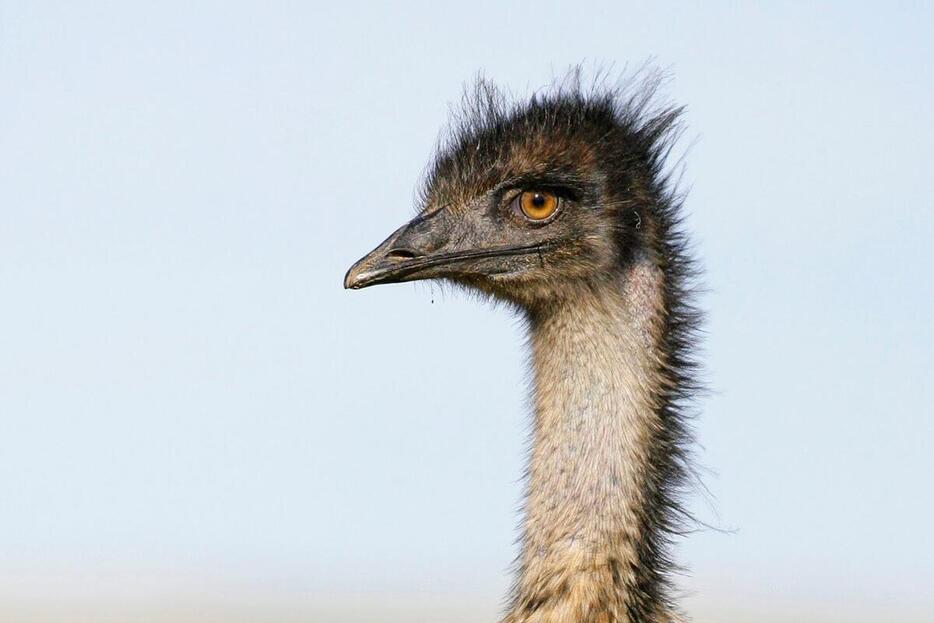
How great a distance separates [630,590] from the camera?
4.27 meters

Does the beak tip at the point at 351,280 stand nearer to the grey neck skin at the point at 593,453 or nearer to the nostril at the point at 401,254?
the nostril at the point at 401,254

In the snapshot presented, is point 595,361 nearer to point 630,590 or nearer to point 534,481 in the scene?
point 534,481

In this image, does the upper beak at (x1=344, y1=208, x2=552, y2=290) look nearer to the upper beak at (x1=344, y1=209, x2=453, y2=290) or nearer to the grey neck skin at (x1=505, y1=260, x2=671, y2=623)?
the upper beak at (x1=344, y1=209, x2=453, y2=290)

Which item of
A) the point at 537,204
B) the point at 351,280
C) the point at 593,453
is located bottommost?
the point at 593,453

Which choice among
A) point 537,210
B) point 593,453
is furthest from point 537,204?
point 593,453

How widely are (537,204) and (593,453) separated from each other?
0.83 m

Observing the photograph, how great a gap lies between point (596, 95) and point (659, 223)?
531mm

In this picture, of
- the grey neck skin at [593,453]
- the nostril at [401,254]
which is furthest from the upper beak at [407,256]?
the grey neck skin at [593,453]

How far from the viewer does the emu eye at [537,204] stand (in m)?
4.88

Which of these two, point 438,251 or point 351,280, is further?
point 438,251

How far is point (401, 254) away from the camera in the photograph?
15.8 feet

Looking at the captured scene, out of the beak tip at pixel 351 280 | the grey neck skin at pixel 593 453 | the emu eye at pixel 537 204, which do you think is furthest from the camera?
the emu eye at pixel 537 204

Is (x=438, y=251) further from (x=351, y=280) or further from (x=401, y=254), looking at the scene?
(x=351, y=280)

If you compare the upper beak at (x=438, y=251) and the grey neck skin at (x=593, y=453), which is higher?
the upper beak at (x=438, y=251)
